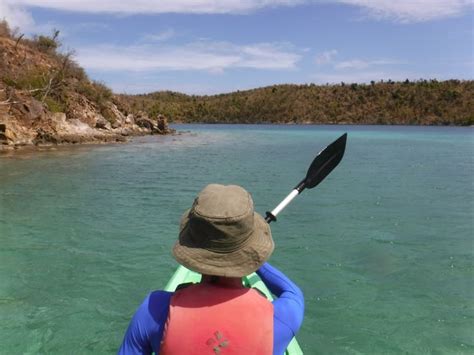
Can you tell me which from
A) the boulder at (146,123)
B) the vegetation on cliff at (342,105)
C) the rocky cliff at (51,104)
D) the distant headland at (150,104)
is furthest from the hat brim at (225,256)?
the vegetation on cliff at (342,105)

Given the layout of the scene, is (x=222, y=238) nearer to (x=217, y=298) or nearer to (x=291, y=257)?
(x=217, y=298)

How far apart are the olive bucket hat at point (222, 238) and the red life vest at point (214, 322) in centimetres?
9

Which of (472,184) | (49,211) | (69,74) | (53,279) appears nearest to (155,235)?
(53,279)

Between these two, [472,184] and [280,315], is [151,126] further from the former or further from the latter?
[280,315]

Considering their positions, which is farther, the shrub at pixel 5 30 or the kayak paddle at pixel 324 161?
the shrub at pixel 5 30

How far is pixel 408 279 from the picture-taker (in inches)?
221

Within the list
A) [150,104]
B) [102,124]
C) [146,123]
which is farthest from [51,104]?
[150,104]

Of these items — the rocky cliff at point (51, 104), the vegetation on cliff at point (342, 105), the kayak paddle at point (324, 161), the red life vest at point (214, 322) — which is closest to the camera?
the red life vest at point (214, 322)

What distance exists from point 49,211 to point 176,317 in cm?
783

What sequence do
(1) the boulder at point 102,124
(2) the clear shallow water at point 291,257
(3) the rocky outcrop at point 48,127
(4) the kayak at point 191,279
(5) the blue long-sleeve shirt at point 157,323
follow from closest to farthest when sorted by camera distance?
(5) the blue long-sleeve shirt at point 157,323, (4) the kayak at point 191,279, (2) the clear shallow water at point 291,257, (3) the rocky outcrop at point 48,127, (1) the boulder at point 102,124

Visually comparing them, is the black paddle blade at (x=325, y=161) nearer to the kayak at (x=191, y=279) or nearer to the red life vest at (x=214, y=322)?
the kayak at (x=191, y=279)

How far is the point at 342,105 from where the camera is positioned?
316ft

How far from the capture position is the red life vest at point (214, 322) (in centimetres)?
164

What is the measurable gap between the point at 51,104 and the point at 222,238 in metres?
29.0
